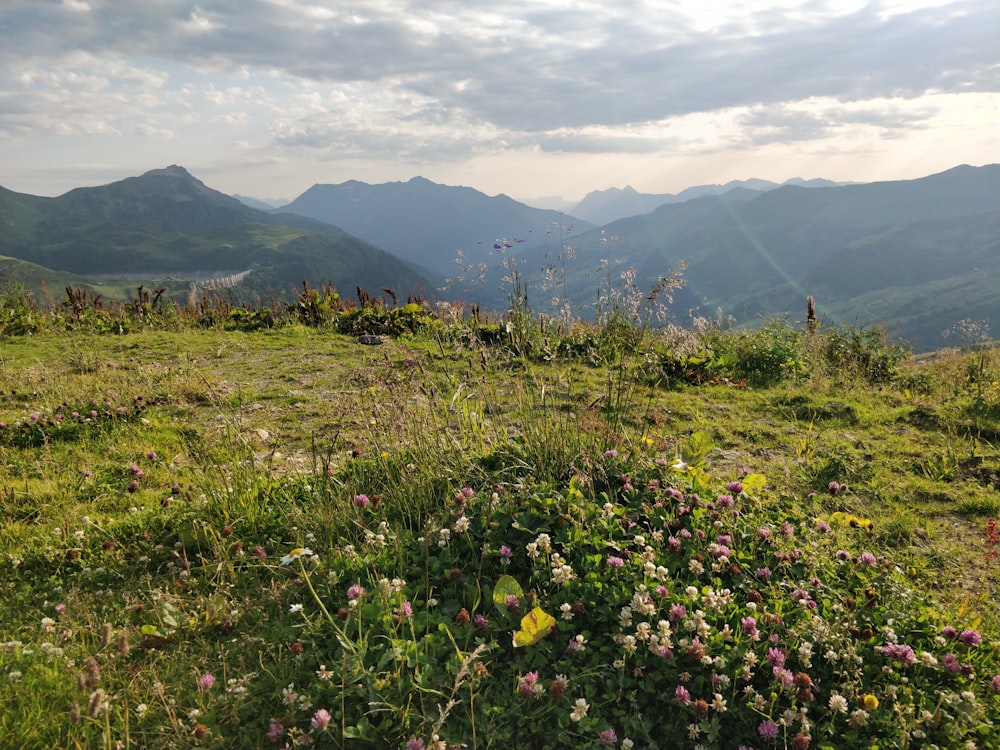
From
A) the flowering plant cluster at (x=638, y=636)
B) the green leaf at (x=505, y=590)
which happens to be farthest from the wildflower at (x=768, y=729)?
the green leaf at (x=505, y=590)

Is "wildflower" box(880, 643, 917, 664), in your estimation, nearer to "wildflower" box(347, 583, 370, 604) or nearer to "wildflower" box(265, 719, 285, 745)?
"wildflower" box(347, 583, 370, 604)

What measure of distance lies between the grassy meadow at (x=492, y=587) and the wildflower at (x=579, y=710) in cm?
6

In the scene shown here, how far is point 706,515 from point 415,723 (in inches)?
83.1

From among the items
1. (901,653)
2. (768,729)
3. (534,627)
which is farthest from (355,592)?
(901,653)

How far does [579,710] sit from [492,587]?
0.90 m

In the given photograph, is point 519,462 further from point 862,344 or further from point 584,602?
point 862,344

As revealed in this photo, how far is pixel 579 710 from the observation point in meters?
2.50

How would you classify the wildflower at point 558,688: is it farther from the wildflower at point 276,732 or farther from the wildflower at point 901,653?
the wildflower at point 901,653

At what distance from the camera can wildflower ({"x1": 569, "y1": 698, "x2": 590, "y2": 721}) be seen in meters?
2.47

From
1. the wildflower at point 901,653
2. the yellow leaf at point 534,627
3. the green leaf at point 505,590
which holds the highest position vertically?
the green leaf at point 505,590

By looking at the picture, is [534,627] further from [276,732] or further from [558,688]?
[276,732]

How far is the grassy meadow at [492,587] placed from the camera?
2.61m

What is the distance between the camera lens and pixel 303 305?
14.1 m

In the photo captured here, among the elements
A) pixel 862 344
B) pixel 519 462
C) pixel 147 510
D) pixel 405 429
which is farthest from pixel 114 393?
pixel 862 344
